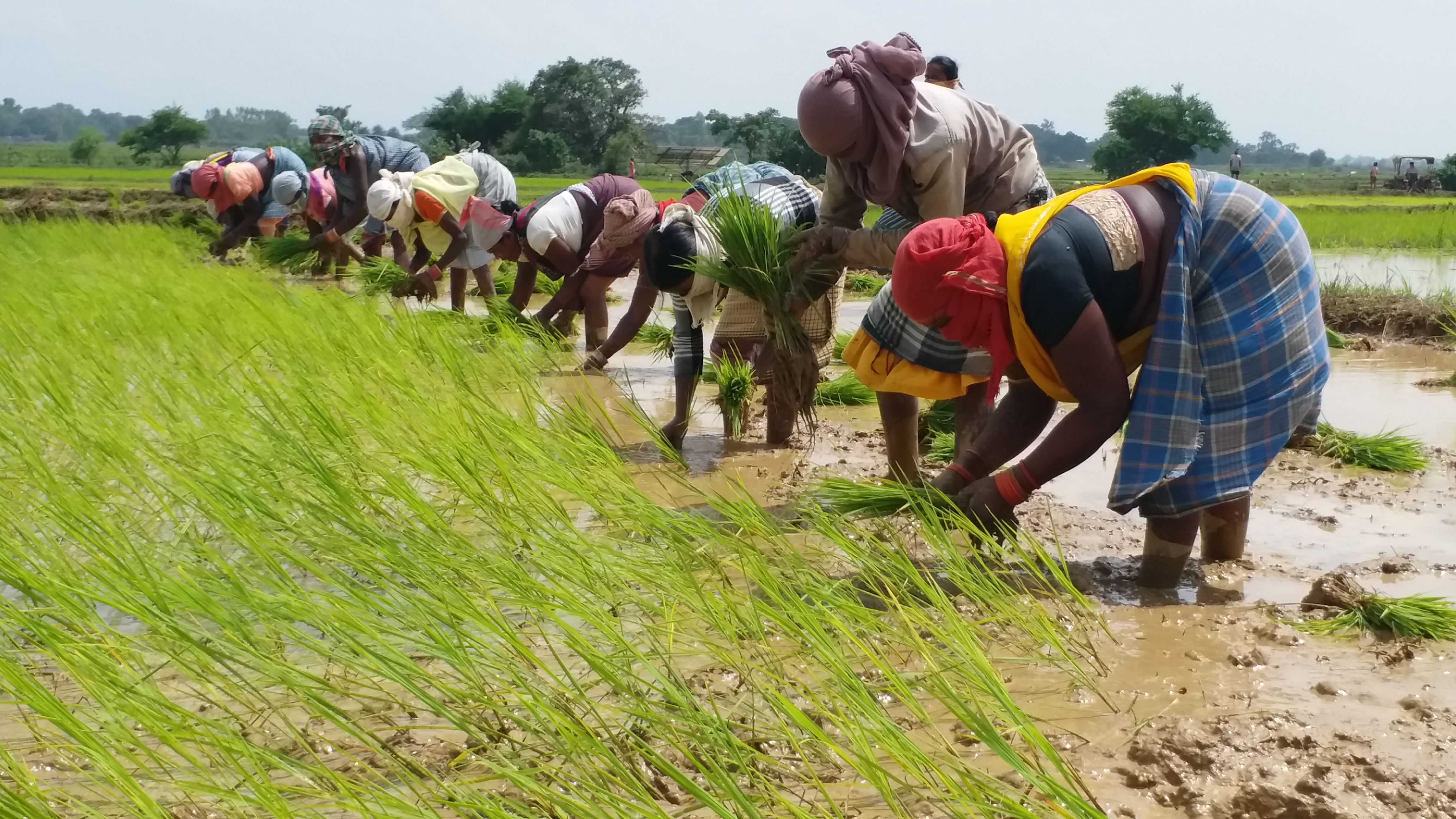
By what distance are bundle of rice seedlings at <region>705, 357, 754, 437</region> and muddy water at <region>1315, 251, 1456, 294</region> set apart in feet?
14.7

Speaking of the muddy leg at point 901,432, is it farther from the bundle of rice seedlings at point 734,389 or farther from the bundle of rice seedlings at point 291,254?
the bundle of rice seedlings at point 291,254

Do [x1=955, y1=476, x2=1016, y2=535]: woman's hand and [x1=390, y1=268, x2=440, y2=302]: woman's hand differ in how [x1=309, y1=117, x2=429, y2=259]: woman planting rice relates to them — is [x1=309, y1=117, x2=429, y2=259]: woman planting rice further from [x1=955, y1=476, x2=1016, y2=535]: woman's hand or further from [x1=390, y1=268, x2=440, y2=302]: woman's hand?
[x1=955, y1=476, x2=1016, y2=535]: woman's hand

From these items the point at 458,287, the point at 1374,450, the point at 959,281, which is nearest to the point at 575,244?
the point at 458,287

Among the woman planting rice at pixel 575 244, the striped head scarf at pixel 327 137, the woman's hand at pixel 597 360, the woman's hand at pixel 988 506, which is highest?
the striped head scarf at pixel 327 137

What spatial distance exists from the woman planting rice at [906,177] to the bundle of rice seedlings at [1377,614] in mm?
893

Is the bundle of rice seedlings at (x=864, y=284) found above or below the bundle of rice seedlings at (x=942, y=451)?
above

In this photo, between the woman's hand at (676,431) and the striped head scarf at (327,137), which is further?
the striped head scarf at (327,137)

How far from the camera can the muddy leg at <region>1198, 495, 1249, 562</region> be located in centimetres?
254

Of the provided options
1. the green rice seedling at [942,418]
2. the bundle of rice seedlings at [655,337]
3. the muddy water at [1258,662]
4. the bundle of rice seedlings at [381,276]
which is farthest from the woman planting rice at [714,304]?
the bundle of rice seedlings at [381,276]

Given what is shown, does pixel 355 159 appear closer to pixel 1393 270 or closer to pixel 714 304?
pixel 714 304

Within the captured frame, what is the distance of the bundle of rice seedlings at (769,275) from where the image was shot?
3.36 metres

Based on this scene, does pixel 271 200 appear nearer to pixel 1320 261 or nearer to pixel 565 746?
pixel 1320 261

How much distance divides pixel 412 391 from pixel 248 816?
1740 mm

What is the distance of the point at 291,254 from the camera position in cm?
970
